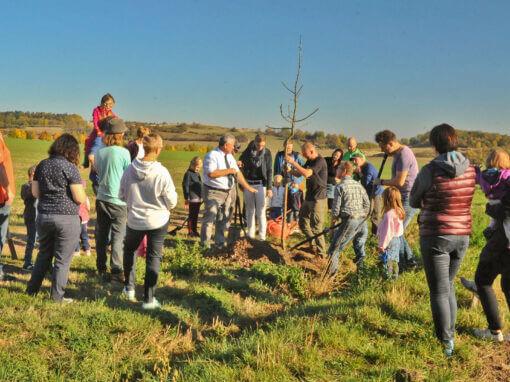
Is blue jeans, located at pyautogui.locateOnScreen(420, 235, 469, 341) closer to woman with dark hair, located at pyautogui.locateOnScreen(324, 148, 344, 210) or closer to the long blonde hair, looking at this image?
the long blonde hair

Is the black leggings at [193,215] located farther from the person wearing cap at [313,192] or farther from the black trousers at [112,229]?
the black trousers at [112,229]

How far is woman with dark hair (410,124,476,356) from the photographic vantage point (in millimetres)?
4008

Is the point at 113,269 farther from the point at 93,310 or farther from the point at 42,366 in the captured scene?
the point at 42,366

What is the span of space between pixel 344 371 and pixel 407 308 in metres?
1.62

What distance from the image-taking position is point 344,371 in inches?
150

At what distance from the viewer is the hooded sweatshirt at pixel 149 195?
541 centimetres

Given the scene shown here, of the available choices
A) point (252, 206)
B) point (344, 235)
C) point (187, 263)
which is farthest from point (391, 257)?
point (252, 206)

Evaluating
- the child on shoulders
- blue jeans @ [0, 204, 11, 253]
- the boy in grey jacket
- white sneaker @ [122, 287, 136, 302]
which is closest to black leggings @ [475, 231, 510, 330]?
the boy in grey jacket

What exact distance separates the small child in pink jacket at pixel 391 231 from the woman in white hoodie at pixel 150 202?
3045 millimetres

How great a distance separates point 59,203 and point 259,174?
452cm

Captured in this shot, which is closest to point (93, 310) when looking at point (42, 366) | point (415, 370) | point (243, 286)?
point (42, 366)

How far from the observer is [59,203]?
5250 mm

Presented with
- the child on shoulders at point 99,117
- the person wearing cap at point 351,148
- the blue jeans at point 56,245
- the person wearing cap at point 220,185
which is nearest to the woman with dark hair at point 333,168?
the person wearing cap at point 351,148

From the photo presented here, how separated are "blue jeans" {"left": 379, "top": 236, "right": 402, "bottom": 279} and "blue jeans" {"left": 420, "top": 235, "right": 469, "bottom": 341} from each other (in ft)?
7.50
